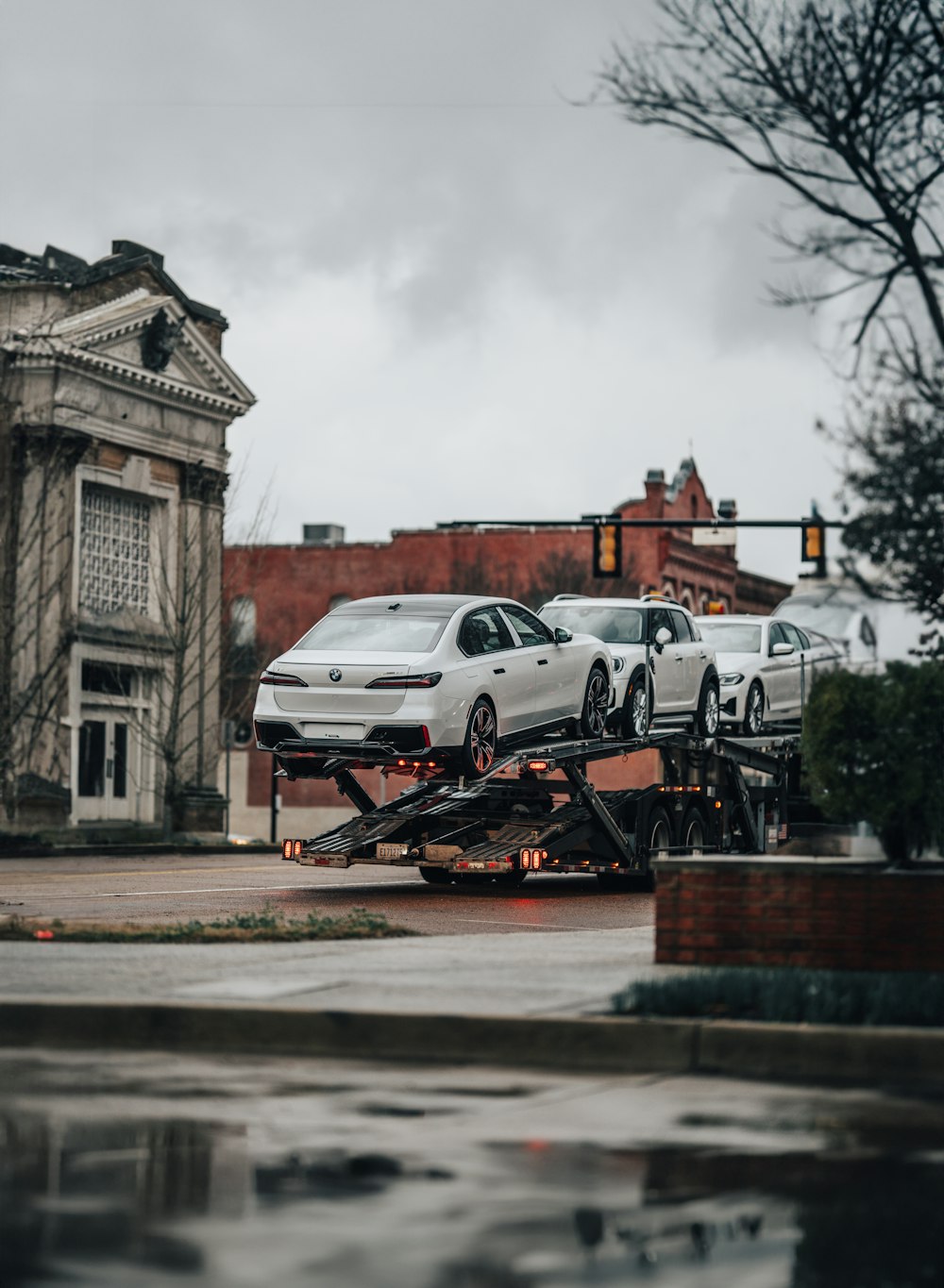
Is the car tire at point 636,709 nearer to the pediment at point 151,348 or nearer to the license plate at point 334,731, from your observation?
the license plate at point 334,731

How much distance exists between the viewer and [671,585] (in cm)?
7688

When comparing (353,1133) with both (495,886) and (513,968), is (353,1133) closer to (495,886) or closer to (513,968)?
(513,968)

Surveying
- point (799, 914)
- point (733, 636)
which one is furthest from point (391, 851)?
point (799, 914)

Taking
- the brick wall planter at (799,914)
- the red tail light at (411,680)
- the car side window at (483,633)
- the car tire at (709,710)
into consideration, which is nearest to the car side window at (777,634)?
the car tire at (709,710)

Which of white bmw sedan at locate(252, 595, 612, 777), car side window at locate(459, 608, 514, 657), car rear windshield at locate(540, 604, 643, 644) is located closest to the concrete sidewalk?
white bmw sedan at locate(252, 595, 612, 777)

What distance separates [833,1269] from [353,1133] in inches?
96.1

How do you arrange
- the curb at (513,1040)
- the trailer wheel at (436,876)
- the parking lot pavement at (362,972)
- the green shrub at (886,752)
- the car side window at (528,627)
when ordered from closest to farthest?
the curb at (513,1040) → the parking lot pavement at (362,972) → the green shrub at (886,752) → the car side window at (528,627) → the trailer wheel at (436,876)

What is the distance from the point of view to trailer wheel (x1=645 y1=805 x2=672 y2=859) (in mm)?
21703

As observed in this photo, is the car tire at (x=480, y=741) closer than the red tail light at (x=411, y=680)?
No

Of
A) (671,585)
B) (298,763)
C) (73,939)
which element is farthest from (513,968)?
(671,585)

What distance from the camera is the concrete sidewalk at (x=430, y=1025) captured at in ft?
32.1

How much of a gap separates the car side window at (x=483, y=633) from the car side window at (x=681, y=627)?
3.56 metres

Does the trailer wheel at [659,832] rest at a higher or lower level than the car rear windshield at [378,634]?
lower

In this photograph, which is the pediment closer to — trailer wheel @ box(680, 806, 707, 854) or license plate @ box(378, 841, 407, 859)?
trailer wheel @ box(680, 806, 707, 854)
